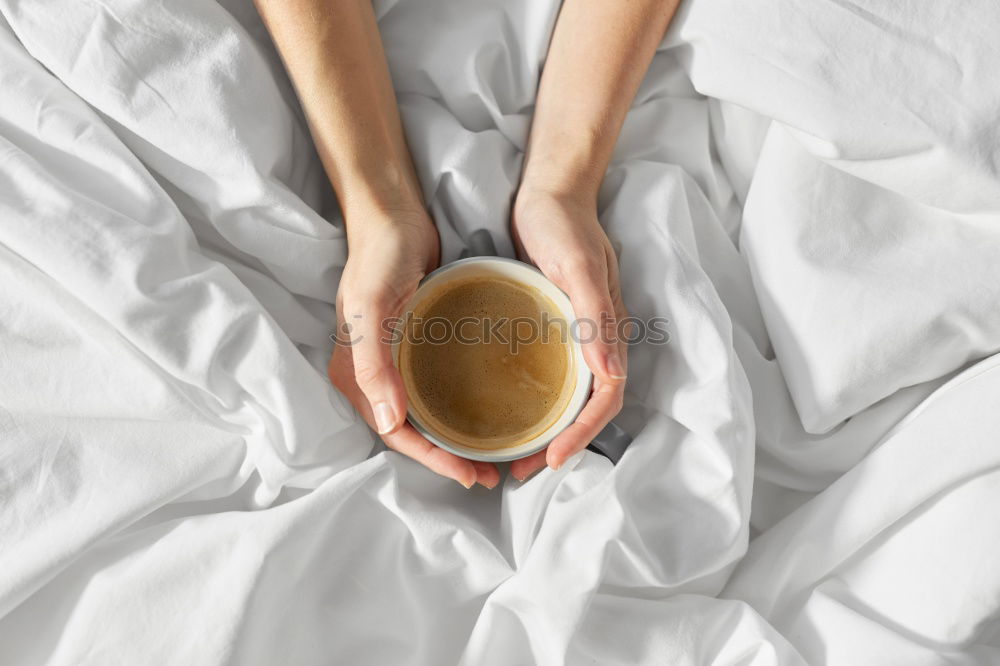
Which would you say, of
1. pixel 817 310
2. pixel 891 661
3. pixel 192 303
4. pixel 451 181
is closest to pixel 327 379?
pixel 192 303

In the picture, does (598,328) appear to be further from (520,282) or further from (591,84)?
(591,84)

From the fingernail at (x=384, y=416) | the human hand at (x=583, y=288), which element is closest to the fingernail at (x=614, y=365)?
the human hand at (x=583, y=288)

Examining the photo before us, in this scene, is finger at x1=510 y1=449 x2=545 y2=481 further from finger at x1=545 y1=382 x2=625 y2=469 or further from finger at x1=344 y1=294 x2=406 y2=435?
finger at x1=344 y1=294 x2=406 y2=435

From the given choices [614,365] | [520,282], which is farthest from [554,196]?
[614,365]

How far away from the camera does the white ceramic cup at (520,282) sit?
84 centimetres

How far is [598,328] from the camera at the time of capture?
2.65ft

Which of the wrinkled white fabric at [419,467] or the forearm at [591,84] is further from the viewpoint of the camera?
the forearm at [591,84]

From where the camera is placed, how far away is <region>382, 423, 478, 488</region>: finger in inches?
32.5

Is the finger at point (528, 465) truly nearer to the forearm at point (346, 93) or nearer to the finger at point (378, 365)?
the finger at point (378, 365)

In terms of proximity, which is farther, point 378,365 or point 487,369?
point 487,369

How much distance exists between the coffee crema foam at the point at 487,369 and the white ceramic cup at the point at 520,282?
0.5 inches

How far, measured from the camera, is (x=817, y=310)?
33.2 inches

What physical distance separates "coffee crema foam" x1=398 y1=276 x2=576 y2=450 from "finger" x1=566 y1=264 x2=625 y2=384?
0.06 meters

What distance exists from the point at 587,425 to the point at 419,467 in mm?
198
